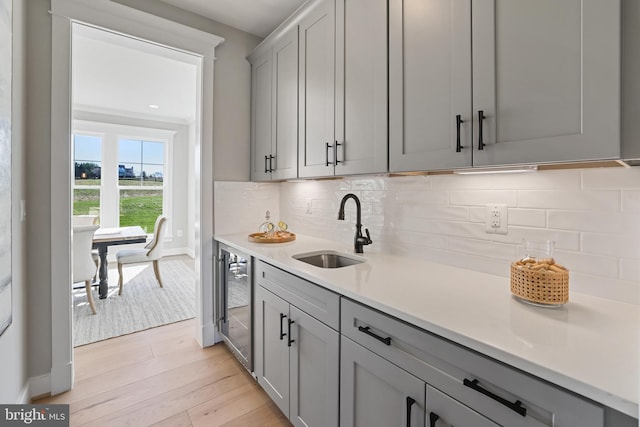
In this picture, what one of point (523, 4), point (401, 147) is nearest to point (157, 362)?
point (401, 147)

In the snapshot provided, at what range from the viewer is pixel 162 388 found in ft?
6.14

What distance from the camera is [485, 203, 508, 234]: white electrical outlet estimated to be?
1.27m

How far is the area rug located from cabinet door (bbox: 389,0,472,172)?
280cm

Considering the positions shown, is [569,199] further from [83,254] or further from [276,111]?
[83,254]

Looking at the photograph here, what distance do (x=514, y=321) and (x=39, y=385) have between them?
2.59 m

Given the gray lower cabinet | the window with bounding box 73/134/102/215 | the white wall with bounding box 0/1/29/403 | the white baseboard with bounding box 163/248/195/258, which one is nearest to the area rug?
the white wall with bounding box 0/1/29/403

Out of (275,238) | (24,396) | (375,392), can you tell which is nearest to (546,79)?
(375,392)

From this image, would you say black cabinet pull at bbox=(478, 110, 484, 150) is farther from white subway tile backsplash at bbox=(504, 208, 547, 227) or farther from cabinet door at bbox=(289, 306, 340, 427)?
cabinet door at bbox=(289, 306, 340, 427)

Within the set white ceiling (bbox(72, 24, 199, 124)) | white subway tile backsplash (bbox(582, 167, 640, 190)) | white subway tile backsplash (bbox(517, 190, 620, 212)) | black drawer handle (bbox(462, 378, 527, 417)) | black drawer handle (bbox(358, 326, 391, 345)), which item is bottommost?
black drawer handle (bbox(462, 378, 527, 417))

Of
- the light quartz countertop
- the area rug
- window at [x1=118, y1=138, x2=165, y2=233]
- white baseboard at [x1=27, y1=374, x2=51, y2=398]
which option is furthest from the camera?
window at [x1=118, y1=138, x2=165, y2=233]

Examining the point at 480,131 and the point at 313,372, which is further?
the point at 313,372

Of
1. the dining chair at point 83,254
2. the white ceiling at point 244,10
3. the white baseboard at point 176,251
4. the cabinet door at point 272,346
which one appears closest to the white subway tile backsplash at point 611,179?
the cabinet door at point 272,346

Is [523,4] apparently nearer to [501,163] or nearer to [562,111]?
[562,111]

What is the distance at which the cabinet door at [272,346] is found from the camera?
1502 millimetres
